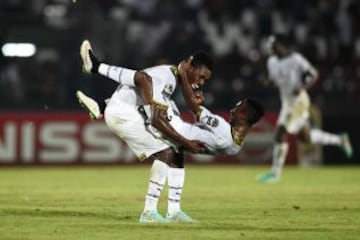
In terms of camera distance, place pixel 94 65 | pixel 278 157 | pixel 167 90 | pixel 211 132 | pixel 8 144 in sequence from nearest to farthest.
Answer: pixel 167 90 → pixel 211 132 → pixel 94 65 → pixel 278 157 → pixel 8 144

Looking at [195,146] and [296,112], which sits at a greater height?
[296,112]

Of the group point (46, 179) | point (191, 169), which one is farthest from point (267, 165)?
point (46, 179)

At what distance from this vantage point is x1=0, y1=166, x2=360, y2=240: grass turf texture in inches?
427

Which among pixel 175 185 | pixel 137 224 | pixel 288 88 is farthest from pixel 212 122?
pixel 288 88

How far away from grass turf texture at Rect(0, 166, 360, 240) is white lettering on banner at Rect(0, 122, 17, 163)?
93cm

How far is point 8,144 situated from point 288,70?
7079 mm

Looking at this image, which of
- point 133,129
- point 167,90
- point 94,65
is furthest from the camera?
point 94,65

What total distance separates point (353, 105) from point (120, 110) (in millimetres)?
14160

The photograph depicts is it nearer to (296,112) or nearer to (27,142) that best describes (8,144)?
(27,142)

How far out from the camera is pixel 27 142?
79.0 feet

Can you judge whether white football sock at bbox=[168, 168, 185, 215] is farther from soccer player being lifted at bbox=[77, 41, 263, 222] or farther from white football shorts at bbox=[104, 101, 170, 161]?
white football shorts at bbox=[104, 101, 170, 161]

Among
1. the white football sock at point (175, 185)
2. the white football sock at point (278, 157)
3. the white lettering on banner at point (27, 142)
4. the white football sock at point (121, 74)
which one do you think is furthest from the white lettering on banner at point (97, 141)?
the white football sock at point (175, 185)

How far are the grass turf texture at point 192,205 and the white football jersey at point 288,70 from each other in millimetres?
1939

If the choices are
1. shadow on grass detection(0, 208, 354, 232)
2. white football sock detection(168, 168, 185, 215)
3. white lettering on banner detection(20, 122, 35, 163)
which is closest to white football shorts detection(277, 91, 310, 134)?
white lettering on banner detection(20, 122, 35, 163)
